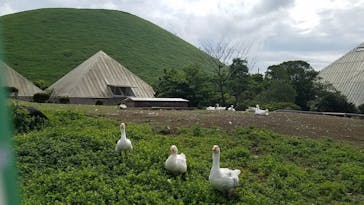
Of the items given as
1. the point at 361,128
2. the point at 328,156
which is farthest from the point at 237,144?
the point at 361,128

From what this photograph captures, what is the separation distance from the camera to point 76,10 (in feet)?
279

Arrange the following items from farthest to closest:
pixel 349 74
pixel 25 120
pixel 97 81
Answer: pixel 349 74 < pixel 97 81 < pixel 25 120

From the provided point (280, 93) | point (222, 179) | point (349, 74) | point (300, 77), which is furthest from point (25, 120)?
point (349, 74)

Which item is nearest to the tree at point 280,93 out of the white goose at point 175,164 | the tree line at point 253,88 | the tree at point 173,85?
the tree line at point 253,88

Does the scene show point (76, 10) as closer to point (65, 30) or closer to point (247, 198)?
point (65, 30)

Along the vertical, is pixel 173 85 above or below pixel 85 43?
below

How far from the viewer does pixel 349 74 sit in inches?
1964

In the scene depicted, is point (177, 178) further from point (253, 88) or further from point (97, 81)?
point (97, 81)

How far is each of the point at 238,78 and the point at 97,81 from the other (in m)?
13.8

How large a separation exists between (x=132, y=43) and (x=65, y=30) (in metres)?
11.4

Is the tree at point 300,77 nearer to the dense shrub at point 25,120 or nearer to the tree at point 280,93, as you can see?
the tree at point 280,93

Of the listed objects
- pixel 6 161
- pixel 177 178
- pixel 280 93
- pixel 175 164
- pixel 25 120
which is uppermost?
pixel 280 93

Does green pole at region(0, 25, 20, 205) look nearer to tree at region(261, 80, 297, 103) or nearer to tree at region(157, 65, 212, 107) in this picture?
tree at region(157, 65, 212, 107)

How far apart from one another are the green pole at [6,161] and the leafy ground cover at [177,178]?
5769mm
